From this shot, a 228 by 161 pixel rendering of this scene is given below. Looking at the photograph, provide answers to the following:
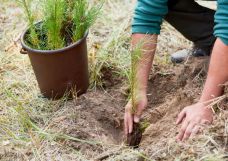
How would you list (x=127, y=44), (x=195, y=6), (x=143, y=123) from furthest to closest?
(x=127, y=44), (x=195, y=6), (x=143, y=123)

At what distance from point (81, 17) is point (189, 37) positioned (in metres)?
0.69

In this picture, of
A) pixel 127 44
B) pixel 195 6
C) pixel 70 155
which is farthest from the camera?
pixel 127 44

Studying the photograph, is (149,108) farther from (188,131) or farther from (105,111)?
(188,131)

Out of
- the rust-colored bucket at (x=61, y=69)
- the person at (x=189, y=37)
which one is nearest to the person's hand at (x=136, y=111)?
the person at (x=189, y=37)

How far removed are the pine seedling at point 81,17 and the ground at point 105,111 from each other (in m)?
0.34

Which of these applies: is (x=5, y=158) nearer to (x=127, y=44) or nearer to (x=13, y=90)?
(x=13, y=90)

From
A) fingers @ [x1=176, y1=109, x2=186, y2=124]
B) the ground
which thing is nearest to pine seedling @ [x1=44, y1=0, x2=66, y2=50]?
the ground

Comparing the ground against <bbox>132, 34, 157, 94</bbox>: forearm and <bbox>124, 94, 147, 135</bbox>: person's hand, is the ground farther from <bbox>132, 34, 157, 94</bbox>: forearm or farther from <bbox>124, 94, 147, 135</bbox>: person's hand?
<bbox>132, 34, 157, 94</bbox>: forearm

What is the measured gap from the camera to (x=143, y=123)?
241 cm

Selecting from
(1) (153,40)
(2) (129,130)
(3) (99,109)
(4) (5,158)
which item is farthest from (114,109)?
(4) (5,158)

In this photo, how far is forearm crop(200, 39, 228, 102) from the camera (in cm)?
189

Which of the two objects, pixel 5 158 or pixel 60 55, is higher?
pixel 60 55

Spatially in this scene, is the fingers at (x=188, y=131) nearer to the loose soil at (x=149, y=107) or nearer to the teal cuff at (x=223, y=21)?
the loose soil at (x=149, y=107)

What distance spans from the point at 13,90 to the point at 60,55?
0.50 metres
